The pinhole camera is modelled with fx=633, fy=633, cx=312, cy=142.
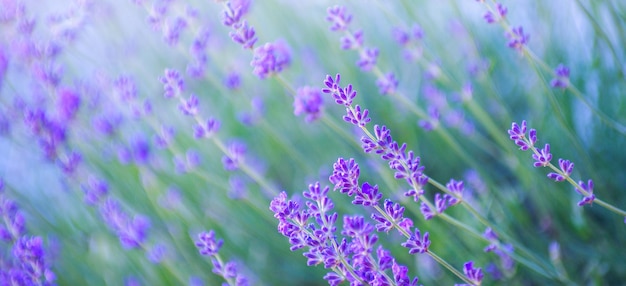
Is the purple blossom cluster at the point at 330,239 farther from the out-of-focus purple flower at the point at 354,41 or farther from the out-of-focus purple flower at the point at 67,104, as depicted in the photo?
the out-of-focus purple flower at the point at 67,104

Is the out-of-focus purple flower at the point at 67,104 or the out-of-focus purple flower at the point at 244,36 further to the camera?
Result: the out-of-focus purple flower at the point at 67,104

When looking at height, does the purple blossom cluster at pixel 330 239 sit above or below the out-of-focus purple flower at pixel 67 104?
below

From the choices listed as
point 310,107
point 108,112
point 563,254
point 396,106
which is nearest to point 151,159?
point 108,112

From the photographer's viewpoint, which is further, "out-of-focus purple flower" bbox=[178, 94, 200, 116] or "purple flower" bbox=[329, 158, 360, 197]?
"out-of-focus purple flower" bbox=[178, 94, 200, 116]

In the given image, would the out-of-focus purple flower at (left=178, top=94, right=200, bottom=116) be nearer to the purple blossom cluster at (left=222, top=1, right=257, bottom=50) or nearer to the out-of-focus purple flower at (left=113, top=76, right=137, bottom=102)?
the purple blossom cluster at (left=222, top=1, right=257, bottom=50)

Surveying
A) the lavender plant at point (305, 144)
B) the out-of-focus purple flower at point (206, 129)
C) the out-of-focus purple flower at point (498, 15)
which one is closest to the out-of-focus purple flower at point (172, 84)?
the lavender plant at point (305, 144)

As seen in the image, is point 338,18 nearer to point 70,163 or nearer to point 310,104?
point 310,104

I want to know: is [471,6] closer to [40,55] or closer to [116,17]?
[116,17]

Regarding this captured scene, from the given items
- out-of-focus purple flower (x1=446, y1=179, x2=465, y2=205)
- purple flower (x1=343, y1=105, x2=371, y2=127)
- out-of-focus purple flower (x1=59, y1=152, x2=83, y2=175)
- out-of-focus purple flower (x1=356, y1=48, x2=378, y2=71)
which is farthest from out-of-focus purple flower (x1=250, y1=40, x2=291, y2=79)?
out-of-focus purple flower (x1=59, y1=152, x2=83, y2=175)

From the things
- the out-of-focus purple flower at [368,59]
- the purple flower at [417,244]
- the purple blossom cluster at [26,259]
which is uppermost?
the out-of-focus purple flower at [368,59]
